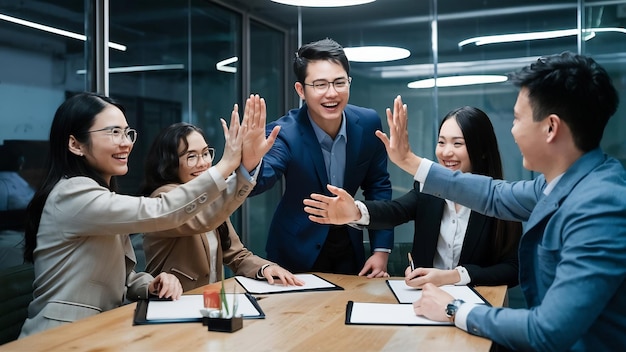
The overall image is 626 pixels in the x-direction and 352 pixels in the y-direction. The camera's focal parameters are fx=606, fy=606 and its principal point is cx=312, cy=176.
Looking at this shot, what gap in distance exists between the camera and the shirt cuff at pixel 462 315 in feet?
5.16

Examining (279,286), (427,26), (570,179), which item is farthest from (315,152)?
(427,26)

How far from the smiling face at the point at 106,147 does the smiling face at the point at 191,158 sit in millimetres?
553

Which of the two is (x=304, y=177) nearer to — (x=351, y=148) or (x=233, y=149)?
(x=351, y=148)

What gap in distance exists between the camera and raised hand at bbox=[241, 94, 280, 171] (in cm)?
218

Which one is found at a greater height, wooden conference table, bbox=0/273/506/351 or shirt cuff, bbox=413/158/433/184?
shirt cuff, bbox=413/158/433/184

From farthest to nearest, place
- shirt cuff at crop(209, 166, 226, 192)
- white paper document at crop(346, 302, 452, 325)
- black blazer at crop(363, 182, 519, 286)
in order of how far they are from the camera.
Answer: black blazer at crop(363, 182, 519, 286)
shirt cuff at crop(209, 166, 226, 192)
white paper document at crop(346, 302, 452, 325)

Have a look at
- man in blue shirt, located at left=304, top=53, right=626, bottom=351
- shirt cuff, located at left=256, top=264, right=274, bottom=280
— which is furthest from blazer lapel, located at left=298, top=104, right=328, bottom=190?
man in blue shirt, located at left=304, top=53, right=626, bottom=351

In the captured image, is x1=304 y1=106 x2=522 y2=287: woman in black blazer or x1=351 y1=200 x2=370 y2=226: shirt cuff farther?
x1=351 y1=200 x2=370 y2=226: shirt cuff

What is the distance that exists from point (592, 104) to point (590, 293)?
1.57 feet

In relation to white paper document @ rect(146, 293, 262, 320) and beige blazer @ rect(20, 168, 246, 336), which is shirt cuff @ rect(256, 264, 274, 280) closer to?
white paper document @ rect(146, 293, 262, 320)

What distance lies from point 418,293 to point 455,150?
80 centimetres

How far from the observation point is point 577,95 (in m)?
1.51

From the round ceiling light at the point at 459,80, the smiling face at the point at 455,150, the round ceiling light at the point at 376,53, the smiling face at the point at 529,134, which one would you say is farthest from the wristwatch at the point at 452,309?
the round ceiling light at the point at 376,53

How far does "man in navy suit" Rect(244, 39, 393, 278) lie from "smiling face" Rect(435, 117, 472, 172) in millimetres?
369
